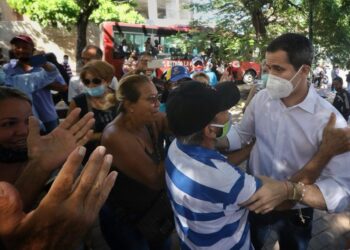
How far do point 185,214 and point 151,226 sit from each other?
22.5 inches

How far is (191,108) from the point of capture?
135 cm

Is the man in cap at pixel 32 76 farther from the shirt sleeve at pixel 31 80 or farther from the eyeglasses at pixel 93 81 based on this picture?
the eyeglasses at pixel 93 81

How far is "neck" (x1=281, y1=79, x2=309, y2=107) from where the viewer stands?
182 centimetres

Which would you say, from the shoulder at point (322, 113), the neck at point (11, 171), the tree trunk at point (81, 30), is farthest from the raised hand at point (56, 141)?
the tree trunk at point (81, 30)

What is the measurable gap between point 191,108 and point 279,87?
0.74 meters

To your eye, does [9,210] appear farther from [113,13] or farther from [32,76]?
[113,13]

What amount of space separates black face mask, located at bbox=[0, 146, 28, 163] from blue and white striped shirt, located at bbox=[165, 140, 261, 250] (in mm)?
726

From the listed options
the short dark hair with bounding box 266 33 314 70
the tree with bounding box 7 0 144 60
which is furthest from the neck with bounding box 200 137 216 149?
the tree with bounding box 7 0 144 60

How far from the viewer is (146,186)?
1831mm

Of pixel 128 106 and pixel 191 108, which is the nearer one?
pixel 191 108

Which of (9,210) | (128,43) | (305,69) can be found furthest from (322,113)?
(128,43)

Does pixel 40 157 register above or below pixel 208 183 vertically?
above

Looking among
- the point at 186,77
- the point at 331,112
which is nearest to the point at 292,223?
the point at 331,112

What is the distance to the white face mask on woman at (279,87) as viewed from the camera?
5.97 ft
